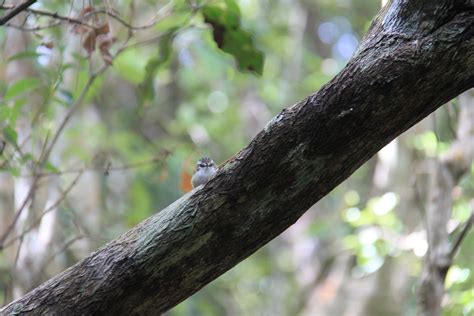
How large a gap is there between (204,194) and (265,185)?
20 cm

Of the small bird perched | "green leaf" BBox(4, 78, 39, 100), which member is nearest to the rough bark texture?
the small bird perched

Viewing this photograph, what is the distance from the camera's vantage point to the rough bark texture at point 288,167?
2.06 metres

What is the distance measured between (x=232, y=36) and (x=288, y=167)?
4.95 feet

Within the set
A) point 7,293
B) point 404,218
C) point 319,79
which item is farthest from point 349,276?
point 7,293

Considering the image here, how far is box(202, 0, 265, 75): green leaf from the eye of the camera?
11.3ft

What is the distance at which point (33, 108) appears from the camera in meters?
5.11

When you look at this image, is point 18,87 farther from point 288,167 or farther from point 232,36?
point 288,167

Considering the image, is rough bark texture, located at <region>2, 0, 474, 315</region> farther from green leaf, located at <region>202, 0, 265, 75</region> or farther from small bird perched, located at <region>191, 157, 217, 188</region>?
green leaf, located at <region>202, 0, 265, 75</region>

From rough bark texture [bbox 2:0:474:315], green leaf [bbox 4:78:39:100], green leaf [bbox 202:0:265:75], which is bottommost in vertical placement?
rough bark texture [bbox 2:0:474:315]

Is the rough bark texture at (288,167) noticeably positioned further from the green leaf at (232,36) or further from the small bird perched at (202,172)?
the green leaf at (232,36)

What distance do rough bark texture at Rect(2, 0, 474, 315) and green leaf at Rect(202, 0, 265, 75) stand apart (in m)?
1.28

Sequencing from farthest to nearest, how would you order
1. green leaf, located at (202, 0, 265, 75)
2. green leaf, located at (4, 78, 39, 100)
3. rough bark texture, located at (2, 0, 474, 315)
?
green leaf, located at (202, 0, 265, 75) < green leaf, located at (4, 78, 39, 100) < rough bark texture, located at (2, 0, 474, 315)

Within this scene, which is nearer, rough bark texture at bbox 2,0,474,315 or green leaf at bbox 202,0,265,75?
rough bark texture at bbox 2,0,474,315


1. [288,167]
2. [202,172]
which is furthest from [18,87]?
[288,167]
